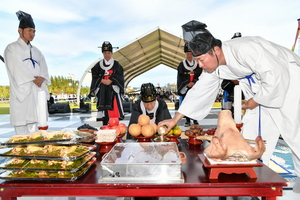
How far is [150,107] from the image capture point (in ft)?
8.98

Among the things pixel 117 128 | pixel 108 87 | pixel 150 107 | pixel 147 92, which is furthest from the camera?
pixel 108 87

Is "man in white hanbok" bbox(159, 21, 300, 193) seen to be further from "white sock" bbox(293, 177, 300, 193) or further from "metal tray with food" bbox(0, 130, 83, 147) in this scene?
"metal tray with food" bbox(0, 130, 83, 147)

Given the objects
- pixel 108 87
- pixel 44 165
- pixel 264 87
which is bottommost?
pixel 44 165

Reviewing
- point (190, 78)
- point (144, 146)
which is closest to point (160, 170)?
point (144, 146)

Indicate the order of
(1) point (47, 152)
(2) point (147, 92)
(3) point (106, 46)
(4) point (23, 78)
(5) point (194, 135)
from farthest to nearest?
(3) point (106, 46) → (4) point (23, 78) → (2) point (147, 92) → (5) point (194, 135) → (1) point (47, 152)

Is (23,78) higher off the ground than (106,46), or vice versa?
(106,46)

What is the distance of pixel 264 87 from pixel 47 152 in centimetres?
134

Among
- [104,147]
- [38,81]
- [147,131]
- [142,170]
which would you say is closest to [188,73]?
[38,81]

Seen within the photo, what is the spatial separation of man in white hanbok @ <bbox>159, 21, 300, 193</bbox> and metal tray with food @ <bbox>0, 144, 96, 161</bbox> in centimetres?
79

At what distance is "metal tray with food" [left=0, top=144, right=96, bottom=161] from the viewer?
0.98 meters

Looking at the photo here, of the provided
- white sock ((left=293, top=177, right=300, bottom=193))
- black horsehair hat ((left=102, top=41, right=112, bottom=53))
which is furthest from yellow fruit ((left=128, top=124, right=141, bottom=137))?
black horsehair hat ((left=102, top=41, right=112, bottom=53))

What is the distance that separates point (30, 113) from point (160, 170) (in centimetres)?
265

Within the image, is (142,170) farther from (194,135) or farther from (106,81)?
(106,81)

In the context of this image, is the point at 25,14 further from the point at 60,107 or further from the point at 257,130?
the point at 60,107
